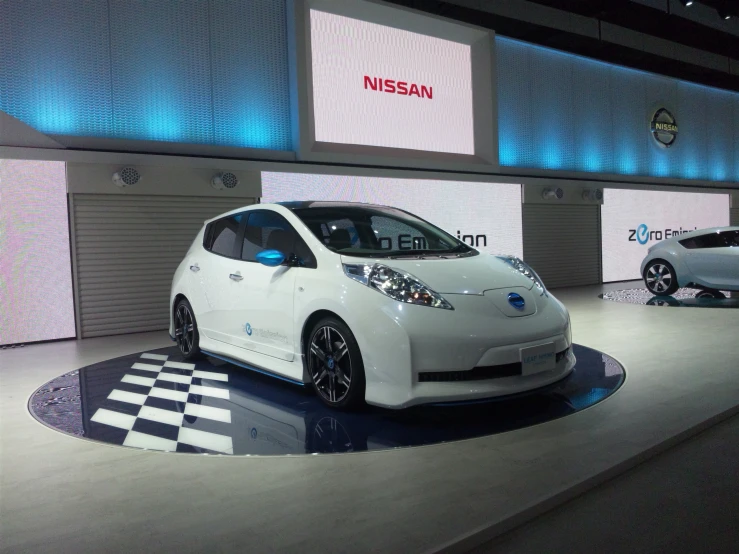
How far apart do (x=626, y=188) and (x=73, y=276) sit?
1194cm

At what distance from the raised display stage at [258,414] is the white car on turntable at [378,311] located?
0.19 metres

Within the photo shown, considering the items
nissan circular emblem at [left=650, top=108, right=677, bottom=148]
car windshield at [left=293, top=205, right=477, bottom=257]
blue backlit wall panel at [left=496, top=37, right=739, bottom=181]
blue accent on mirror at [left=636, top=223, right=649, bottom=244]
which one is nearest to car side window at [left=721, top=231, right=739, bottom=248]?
blue backlit wall panel at [left=496, top=37, right=739, bottom=181]

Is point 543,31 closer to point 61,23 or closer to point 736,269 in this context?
point 736,269

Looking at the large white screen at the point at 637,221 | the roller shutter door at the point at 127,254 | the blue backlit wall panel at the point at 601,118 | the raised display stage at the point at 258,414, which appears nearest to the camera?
the raised display stage at the point at 258,414

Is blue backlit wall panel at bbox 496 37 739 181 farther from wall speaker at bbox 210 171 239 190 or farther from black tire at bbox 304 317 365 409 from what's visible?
black tire at bbox 304 317 365 409

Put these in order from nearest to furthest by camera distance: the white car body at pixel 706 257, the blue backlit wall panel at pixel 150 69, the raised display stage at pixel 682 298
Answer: the blue backlit wall panel at pixel 150 69
the raised display stage at pixel 682 298
the white car body at pixel 706 257

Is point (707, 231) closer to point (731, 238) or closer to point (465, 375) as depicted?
point (731, 238)

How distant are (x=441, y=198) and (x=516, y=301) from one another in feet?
24.8

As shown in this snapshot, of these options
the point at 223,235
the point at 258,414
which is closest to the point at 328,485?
the point at 258,414

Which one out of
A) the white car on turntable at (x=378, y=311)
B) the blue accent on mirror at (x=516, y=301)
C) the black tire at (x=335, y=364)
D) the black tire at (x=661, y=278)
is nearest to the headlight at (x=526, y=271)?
the white car on turntable at (x=378, y=311)

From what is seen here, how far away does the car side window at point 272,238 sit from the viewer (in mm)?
4191

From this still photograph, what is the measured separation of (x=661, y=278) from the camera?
984 centimetres

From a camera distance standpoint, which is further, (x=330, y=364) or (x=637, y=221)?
(x=637, y=221)

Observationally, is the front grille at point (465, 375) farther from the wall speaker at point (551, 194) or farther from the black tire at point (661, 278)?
the wall speaker at point (551, 194)
